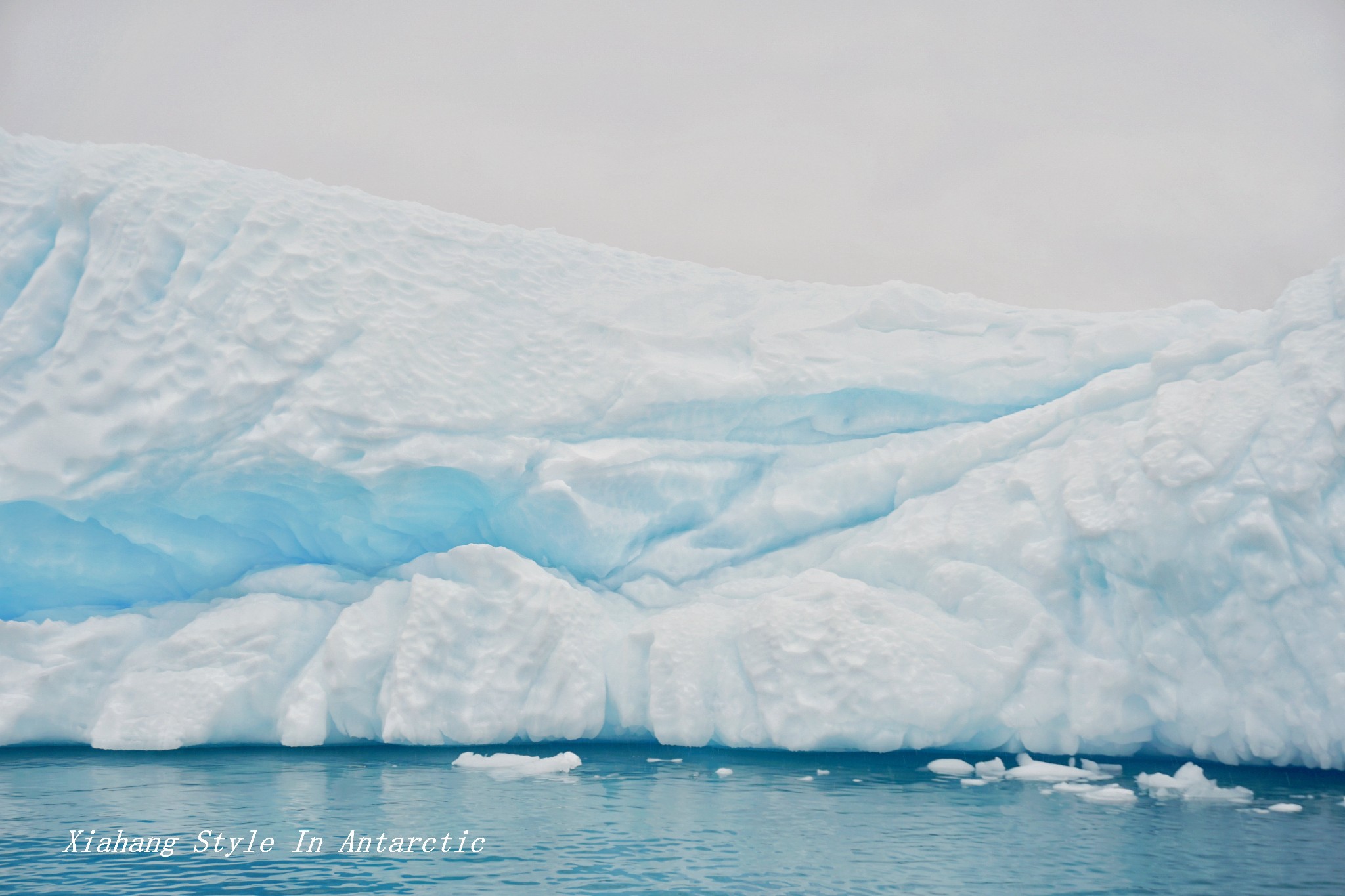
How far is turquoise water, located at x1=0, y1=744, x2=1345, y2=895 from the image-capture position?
5.24 m

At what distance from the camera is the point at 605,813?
6.80 metres

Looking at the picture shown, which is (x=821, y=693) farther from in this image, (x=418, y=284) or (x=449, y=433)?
(x=418, y=284)

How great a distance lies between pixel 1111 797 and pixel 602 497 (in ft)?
17.8

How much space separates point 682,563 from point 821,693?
8.16 ft

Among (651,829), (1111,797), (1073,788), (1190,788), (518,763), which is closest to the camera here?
(651,829)

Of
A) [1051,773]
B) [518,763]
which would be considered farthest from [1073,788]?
[518,763]

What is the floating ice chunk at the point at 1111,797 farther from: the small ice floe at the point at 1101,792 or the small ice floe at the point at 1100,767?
the small ice floe at the point at 1100,767

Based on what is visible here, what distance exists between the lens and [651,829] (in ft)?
20.9

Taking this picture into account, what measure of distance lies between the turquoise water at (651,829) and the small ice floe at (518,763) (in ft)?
0.45

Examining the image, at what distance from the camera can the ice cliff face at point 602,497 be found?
853 cm

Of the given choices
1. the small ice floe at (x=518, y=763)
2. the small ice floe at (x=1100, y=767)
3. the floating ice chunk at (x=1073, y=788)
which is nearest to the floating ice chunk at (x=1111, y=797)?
the floating ice chunk at (x=1073, y=788)

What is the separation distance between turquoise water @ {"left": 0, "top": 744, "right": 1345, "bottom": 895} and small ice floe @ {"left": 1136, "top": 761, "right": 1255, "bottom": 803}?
18 cm

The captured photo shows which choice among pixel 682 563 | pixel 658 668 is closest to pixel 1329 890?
pixel 658 668

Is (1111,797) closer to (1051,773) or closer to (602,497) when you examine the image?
(1051,773)
